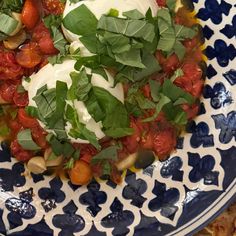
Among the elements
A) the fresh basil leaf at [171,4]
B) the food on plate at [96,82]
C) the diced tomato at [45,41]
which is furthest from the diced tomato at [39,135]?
the fresh basil leaf at [171,4]

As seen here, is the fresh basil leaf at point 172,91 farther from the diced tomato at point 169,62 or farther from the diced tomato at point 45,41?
the diced tomato at point 45,41

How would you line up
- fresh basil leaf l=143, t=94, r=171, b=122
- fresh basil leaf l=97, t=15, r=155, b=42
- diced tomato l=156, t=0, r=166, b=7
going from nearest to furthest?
fresh basil leaf l=97, t=15, r=155, b=42 < fresh basil leaf l=143, t=94, r=171, b=122 < diced tomato l=156, t=0, r=166, b=7

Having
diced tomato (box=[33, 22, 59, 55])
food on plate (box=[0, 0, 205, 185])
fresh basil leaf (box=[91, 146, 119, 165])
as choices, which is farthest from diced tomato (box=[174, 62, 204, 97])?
diced tomato (box=[33, 22, 59, 55])

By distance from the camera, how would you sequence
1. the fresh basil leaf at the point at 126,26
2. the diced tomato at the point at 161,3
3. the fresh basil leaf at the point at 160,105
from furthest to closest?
the diced tomato at the point at 161,3
the fresh basil leaf at the point at 160,105
the fresh basil leaf at the point at 126,26

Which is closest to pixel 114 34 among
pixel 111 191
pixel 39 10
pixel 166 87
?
pixel 166 87

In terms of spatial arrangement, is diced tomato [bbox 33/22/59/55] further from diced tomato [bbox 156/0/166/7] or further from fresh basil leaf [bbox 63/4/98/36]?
diced tomato [bbox 156/0/166/7]
